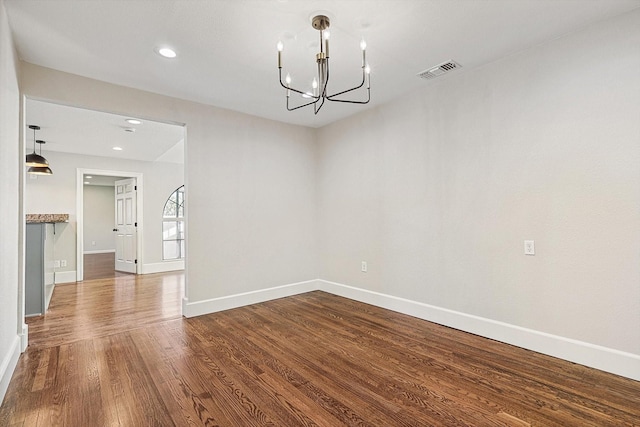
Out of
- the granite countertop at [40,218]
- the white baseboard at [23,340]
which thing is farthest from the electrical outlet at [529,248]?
the granite countertop at [40,218]

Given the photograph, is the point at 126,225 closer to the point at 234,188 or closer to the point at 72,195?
the point at 72,195

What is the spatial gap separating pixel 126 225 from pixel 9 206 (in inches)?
215

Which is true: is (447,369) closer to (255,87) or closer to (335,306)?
(335,306)

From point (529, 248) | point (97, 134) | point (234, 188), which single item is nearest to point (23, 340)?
point (234, 188)

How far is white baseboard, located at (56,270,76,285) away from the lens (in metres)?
5.89

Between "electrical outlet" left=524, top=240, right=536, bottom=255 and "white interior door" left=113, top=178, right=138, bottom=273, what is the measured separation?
7113 millimetres

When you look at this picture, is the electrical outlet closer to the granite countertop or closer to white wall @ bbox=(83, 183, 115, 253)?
the granite countertop

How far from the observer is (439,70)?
2988 millimetres

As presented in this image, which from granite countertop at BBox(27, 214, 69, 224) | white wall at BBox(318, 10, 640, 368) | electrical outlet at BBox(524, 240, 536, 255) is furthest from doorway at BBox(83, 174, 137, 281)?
electrical outlet at BBox(524, 240, 536, 255)

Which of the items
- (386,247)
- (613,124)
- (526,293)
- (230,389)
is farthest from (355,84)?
(230,389)

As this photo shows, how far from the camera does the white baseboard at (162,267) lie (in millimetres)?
6770

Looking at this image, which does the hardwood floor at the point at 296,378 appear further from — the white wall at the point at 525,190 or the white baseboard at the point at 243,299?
the white wall at the point at 525,190

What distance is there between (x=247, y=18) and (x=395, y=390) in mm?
2718

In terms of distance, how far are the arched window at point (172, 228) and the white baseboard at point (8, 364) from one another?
4.75m
